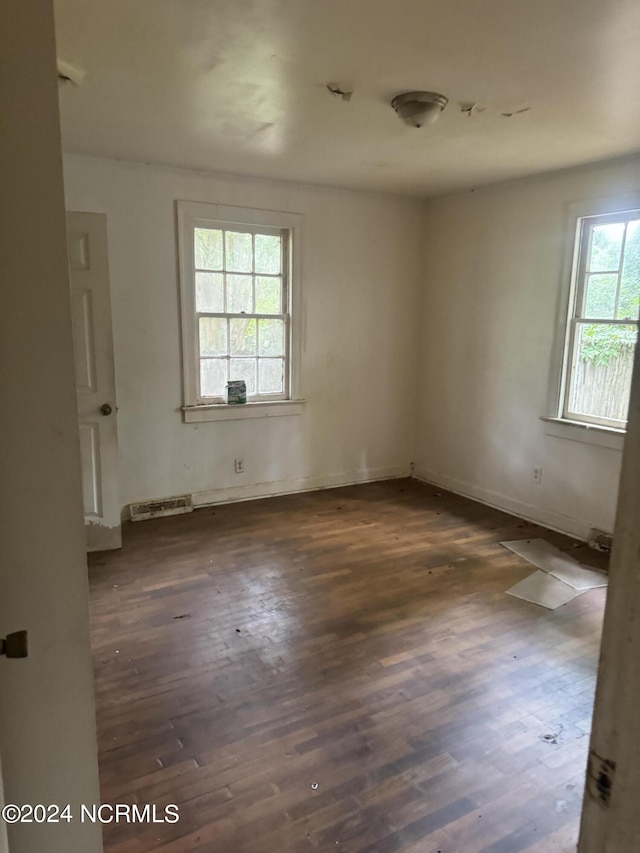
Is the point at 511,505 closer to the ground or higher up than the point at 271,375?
closer to the ground

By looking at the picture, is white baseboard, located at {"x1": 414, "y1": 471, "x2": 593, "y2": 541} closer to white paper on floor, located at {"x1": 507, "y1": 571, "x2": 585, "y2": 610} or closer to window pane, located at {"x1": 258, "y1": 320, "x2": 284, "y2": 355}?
white paper on floor, located at {"x1": 507, "y1": 571, "x2": 585, "y2": 610}

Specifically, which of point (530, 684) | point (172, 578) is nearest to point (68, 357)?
point (530, 684)

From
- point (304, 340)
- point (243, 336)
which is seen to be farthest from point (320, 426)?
point (243, 336)

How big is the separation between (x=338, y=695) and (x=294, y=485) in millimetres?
2730

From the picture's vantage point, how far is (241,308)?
14.6 feet

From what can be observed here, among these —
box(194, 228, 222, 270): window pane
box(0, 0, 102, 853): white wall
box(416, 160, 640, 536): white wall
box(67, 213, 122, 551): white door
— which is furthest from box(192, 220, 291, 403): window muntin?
box(0, 0, 102, 853): white wall

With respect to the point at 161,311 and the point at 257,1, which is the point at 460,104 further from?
the point at 161,311

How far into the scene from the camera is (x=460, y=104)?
2670mm

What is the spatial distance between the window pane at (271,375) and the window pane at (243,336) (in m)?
0.15

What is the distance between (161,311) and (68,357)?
10.7ft

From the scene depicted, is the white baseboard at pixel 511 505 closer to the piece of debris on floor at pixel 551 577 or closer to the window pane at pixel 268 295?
the piece of debris on floor at pixel 551 577

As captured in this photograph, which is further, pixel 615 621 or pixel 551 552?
pixel 551 552

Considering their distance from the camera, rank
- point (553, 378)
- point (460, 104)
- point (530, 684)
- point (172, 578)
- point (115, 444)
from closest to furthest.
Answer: point (530, 684)
point (460, 104)
point (172, 578)
point (115, 444)
point (553, 378)

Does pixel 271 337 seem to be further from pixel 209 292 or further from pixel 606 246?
pixel 606 246
